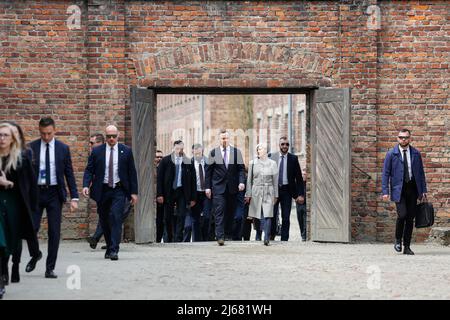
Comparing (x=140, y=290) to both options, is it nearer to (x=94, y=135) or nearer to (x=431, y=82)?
(x=94, y=135)

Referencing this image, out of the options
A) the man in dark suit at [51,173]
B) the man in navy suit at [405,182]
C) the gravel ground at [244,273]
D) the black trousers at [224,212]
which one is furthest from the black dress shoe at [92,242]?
the man in navy suit at [405,182]

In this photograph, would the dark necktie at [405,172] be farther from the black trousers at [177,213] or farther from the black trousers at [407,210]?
the black trousers at [177,213]

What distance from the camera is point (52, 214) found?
12805 mm

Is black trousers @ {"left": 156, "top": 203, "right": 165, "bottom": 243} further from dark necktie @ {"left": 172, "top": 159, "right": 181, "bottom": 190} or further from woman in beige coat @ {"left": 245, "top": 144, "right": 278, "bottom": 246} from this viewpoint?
woman in beige coat @ {"left": 245, "top": 144, "right": 278, "bottom": 246}

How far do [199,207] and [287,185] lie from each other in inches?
71.3

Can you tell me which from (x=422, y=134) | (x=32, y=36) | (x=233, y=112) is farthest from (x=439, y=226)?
(x=233, y=112)

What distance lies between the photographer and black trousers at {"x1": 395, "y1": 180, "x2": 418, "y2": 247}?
16.3 metres

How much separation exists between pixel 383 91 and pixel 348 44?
3.32ft

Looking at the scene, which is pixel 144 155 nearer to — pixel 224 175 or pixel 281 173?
pixel 224 175

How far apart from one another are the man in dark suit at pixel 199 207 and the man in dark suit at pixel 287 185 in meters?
1.31

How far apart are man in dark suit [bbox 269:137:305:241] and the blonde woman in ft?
29.3

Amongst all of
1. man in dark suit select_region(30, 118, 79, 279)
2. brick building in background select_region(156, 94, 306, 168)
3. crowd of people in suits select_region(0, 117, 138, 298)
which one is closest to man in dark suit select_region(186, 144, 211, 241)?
crowd of people in suits select_region(0, 117, 138, 298)

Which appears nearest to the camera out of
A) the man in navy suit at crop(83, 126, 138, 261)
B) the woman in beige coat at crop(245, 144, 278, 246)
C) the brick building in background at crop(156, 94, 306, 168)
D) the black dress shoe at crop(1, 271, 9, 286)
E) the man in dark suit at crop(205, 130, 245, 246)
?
the black dress shoe at crop(1, 271, 9, 286)

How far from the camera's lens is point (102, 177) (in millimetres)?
14961
